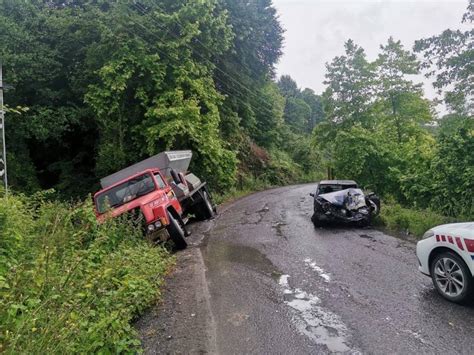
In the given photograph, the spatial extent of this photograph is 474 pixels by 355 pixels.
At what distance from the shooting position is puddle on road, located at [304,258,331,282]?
617 centimetres

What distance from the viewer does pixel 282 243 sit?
30.2 ft

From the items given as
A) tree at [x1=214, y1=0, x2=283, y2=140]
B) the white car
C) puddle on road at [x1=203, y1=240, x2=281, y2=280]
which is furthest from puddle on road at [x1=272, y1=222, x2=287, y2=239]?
tree at [x1=214, y1=0, x2=283, y2=140]

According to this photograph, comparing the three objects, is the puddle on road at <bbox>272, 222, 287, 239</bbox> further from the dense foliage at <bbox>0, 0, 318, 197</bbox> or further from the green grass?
the dense foliage at <bbox>0, 0, 318, 197</bbox>

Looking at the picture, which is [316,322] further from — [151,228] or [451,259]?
[151,228]

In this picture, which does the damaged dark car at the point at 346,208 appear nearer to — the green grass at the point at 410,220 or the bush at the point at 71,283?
the green grass at the point at 410,220

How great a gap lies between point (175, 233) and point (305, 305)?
175 inches

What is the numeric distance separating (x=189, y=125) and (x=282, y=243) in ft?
32.0

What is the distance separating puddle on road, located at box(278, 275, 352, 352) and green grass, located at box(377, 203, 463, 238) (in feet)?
18.8

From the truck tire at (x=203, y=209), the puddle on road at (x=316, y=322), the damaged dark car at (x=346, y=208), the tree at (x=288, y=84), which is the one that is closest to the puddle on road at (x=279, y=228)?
the damaged dark car at (x=346, y=208)

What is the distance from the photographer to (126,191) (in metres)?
9.69

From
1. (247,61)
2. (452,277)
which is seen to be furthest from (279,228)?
(247,61)

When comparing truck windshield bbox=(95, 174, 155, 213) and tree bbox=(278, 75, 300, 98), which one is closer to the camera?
truck windshield bbox=(95, 174, 155, 213)

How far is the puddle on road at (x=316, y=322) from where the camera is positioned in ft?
13.0

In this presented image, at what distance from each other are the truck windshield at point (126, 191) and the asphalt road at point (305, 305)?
2351mm
